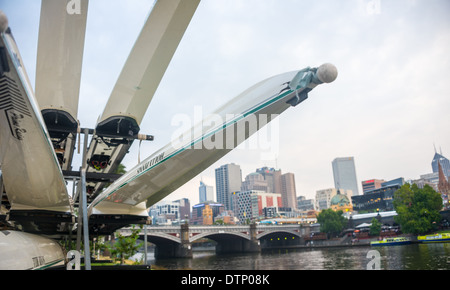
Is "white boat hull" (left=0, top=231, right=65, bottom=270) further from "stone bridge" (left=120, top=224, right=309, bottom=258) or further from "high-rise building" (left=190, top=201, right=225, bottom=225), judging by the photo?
"high-rise building" (left=190, top=201, right=225, bottom=225)

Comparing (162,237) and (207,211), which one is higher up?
(207,211)

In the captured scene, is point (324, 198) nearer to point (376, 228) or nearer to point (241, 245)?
point (241, 245)

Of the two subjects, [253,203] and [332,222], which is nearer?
[332,222]

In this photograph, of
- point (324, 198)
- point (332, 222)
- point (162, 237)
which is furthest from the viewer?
point (324, 198)

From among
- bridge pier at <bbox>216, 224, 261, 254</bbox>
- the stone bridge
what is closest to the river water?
the stone bridge

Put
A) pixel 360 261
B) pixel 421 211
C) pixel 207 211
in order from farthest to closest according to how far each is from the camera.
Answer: pixel 207 211 < pixel 421 211 < pixel 360 261

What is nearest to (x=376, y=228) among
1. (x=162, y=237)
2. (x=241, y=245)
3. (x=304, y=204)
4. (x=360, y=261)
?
(x=241, y=245)

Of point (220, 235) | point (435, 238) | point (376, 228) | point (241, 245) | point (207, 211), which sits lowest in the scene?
point (241, 245)
